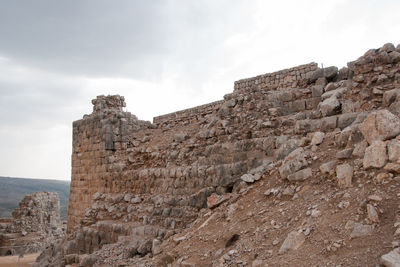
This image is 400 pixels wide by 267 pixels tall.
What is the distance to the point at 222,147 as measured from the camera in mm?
7871

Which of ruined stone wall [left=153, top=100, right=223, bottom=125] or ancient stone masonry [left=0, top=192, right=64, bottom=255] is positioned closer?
ruined stone wall [left=153, top=100, right=223, bottom=125]

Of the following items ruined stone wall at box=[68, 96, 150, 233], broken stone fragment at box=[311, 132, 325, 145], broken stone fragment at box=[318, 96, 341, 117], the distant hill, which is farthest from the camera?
the distant hill

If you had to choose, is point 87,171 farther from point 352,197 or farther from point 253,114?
point 352,197

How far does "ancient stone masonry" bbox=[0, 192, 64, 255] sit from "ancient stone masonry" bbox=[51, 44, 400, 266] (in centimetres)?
841

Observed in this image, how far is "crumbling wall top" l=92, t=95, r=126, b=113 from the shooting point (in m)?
12.6

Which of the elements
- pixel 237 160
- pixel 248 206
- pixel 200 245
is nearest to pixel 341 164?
pixel 248 206

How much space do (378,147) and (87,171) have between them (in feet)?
33.7

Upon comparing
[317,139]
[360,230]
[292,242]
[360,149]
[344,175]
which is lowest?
[292,242]

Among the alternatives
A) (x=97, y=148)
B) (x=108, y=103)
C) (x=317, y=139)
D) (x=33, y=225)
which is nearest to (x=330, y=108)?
(x=317, y=139)

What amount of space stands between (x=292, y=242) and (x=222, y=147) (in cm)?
415

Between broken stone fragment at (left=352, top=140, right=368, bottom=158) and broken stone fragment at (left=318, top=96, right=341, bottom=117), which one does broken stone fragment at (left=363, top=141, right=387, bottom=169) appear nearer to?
broken stone fragment at (left=352, top=140, right=368, bottom=158)

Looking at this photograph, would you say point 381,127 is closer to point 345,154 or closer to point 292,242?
point 345,154

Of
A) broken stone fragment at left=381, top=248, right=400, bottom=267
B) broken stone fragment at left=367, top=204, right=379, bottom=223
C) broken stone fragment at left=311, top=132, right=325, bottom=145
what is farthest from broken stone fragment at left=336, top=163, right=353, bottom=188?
broken stone fragment at left=381, top=248, right=400, bottom=267

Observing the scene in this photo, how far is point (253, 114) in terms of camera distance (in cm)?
807
